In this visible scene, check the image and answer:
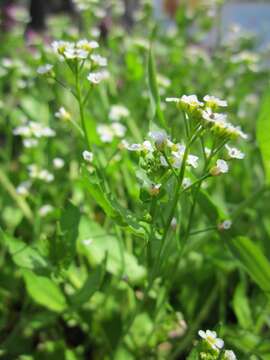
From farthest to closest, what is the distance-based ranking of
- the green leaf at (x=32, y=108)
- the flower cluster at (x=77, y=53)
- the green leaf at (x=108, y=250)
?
1. the green leaf at (x=32, y=108)
2. the green leaf at (x=108, y=250)
3. the flower cluster at (x=77, y=53)

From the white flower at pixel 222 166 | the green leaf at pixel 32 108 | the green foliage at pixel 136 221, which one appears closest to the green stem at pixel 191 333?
the green foliage at pixel 136 221

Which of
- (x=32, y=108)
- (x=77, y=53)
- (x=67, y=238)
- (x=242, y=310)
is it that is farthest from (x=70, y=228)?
(x=32, y=108)

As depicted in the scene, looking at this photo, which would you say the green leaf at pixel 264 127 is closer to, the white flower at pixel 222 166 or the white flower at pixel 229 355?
the white flower at pixel 222 166

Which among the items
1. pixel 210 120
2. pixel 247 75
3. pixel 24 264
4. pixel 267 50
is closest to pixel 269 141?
pixel 210 120

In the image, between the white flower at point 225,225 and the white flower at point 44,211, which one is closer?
the white flower at point 225,225

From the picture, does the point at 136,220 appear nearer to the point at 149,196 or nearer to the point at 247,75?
the point at 149,196

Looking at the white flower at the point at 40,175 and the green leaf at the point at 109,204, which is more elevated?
the white flower at the point at 40,175

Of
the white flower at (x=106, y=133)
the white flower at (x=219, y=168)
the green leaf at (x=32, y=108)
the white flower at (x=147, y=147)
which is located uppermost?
the green leaf at (x=32, y=108)

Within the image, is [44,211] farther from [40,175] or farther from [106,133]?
[106,133]
